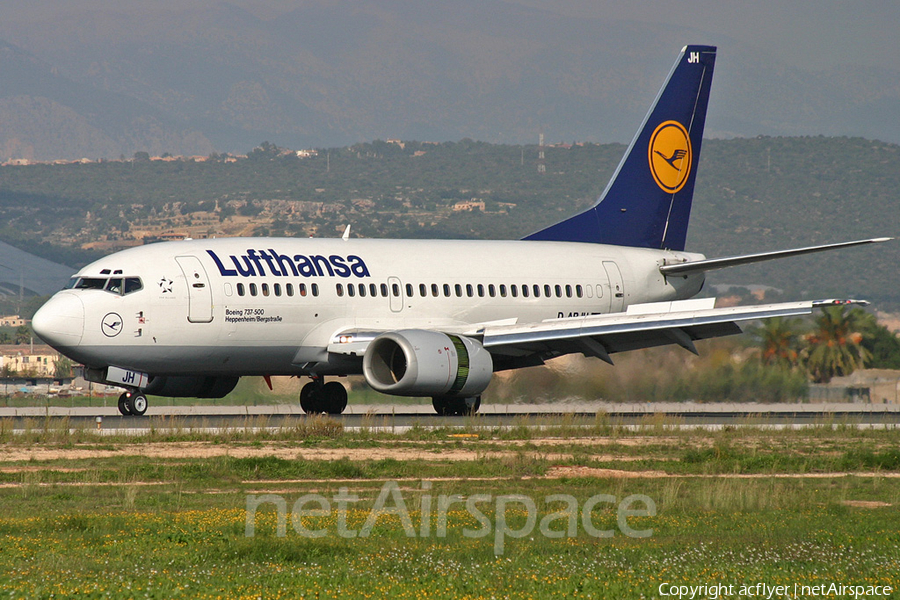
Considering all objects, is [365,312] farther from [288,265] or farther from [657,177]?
[657,177]

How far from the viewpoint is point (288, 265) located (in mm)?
29391

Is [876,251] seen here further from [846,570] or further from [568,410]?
[846,570]

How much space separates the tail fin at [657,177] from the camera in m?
36.9

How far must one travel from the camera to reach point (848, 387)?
37906mm

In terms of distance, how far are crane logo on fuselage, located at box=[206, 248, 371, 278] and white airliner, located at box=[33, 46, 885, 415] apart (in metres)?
0.03

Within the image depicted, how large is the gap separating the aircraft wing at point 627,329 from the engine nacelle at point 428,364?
3.14 feet

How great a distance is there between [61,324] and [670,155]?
18.9 meters

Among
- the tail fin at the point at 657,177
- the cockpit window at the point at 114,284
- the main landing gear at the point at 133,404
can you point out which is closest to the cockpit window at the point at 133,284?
the cockpit window at the point at 114,284

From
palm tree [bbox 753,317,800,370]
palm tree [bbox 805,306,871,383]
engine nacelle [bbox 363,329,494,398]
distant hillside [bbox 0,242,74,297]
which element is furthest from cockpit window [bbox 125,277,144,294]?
distant hillside [bbox 0,242,74,297]

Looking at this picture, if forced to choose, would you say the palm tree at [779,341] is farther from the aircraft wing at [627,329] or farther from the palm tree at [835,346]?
the aircraft wing at [627,329]

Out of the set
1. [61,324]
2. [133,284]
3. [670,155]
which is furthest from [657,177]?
[61,324]

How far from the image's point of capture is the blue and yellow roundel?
37094 mm

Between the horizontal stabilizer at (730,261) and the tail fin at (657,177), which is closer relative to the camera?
the horizontal stabilizer at (730,261)

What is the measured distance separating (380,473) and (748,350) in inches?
781
